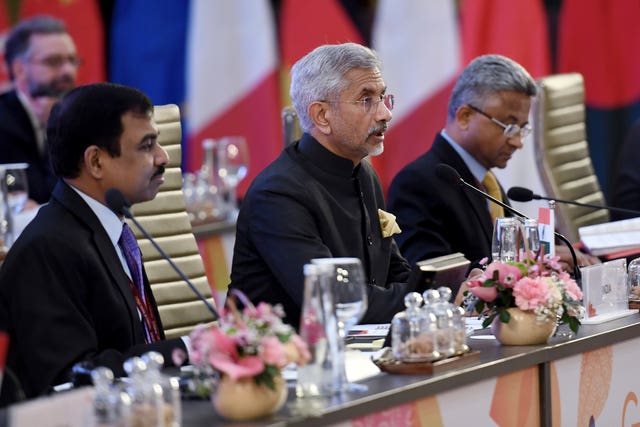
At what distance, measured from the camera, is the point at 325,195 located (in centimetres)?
322

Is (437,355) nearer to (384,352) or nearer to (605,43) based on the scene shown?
(384,352)

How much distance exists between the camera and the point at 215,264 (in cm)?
496

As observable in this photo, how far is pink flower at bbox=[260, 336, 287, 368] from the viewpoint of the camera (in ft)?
6.71

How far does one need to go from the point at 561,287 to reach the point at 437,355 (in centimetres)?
42

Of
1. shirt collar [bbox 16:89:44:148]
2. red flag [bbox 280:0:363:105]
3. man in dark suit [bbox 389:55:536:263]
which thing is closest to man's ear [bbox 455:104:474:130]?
man in dark suit [bbox 389:55:536:263]

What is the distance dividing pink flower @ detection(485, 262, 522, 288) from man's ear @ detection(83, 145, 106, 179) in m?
0.89

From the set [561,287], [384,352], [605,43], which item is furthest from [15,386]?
[605,43]

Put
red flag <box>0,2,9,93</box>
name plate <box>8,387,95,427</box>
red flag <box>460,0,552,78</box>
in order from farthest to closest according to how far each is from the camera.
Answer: red flag <box>460,0,552,78</box>
red flag <box>0,2,9,93</box>
name plate <box>8,387,95,427</box>

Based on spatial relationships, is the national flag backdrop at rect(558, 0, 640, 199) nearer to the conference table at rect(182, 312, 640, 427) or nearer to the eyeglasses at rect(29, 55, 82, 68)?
the eyeglasses at rect(29, 55, 82, 68)

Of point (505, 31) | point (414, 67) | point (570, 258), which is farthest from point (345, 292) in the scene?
point (505, 31)

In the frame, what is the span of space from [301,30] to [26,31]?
158 cm

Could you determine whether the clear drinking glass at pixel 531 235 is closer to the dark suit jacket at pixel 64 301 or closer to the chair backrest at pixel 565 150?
the dark suit jacket at pixel 64 301

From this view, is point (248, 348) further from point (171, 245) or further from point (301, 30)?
point (301, 30)

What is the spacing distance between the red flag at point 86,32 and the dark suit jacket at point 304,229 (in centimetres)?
248
